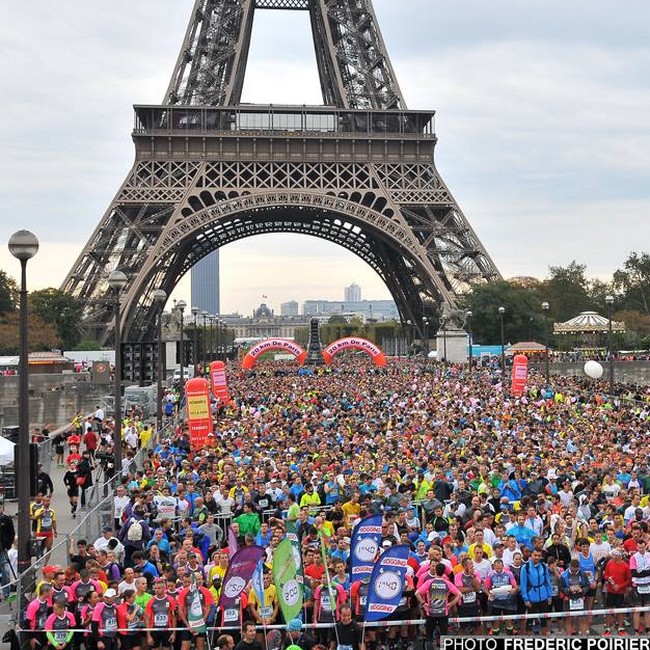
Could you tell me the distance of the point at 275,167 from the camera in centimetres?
6138

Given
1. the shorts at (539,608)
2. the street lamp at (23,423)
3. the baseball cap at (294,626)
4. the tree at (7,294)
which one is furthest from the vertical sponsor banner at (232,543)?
the tree at (7,294)

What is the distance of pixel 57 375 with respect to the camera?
50.6 meters

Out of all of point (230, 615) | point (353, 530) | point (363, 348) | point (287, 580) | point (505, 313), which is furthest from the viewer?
point (505, 313)

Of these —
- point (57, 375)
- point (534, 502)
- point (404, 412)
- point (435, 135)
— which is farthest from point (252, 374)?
point (534, 502)

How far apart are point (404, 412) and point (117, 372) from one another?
10.4 m

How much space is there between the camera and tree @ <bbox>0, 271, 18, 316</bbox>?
247 feet

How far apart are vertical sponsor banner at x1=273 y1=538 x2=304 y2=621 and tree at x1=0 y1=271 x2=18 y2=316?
227 ft

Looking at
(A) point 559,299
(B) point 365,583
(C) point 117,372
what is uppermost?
(A) point 559,299

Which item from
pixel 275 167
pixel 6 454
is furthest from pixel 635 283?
pixel 6 454

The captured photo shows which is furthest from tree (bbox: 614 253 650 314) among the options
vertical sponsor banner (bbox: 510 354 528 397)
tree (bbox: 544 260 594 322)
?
vertical sponsor banner (bbox: 510 354 528 397)

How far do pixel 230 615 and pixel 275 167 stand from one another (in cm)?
5282

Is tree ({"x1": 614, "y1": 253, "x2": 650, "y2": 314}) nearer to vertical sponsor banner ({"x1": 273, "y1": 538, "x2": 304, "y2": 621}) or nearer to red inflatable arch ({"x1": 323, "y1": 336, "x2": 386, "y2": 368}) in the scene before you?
red inflatable arch ({"x1": 323, "y1": 336, "x2": 386, "y2": 368})

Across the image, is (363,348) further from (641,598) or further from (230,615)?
(230,615)

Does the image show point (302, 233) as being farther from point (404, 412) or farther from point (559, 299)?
point (404, 412)
